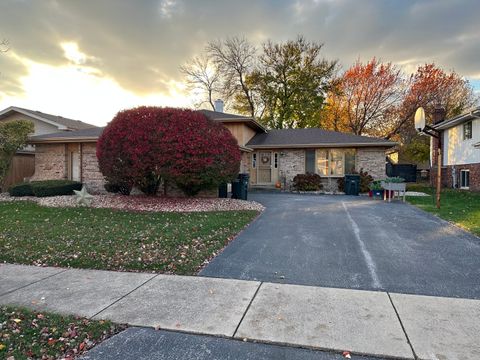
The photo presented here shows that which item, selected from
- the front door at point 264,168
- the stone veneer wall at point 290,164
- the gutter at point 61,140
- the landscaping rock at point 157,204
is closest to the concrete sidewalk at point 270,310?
the landscaping rock at point 157,204

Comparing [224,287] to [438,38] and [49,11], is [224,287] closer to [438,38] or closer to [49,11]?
[49,11]

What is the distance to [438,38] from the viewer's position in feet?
62.3

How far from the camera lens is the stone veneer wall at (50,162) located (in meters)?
14.7

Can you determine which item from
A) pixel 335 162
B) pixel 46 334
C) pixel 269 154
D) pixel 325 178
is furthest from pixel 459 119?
pixel 46 334

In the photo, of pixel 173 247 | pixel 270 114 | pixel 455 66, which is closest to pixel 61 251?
pixel 173 247

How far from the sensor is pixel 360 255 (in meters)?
5.26

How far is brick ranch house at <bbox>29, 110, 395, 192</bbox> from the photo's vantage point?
572 inches

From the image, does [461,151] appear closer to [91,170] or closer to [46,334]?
[91,170]

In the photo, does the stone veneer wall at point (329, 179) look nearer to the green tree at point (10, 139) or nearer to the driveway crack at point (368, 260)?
the driveway crack at point (368, 260)

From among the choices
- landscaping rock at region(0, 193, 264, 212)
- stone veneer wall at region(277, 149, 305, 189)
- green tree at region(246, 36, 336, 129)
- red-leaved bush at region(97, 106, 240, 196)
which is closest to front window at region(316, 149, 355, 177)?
stone veneer wall at region(277, 149, 305, 189)

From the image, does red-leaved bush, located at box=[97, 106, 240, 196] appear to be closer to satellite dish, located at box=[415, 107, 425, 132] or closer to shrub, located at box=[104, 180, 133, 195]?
shrub, located at box=[104, 180, 133, 195]

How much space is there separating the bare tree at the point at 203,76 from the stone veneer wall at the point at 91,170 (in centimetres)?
1807

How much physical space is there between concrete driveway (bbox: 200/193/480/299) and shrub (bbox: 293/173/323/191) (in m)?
8.31

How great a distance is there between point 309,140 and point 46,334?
53.2 feet
